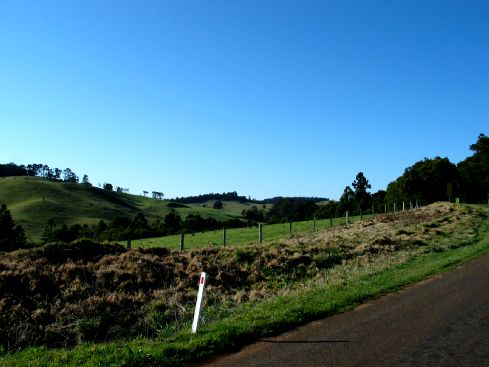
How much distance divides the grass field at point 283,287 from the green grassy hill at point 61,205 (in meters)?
94.9

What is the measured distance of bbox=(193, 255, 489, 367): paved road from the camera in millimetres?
7277

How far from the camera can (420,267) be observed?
60.2 feet

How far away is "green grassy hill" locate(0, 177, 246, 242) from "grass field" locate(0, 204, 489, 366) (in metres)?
94.9

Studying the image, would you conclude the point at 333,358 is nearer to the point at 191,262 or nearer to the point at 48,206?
the point at 191,262

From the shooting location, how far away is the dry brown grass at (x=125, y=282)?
12.1m

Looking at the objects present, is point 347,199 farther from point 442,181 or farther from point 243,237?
point 243,237

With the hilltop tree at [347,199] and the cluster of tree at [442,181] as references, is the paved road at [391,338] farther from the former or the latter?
the hilltop tree at [347,199]

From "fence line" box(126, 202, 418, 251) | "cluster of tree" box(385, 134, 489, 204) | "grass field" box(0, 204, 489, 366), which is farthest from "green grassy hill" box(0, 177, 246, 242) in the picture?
"grass field" box(0, 204, 489, 366)

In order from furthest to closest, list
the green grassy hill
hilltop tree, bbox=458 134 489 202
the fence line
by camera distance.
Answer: the green grassy hill < hilltop tree, bbox=458 134 489 202 < the fence line

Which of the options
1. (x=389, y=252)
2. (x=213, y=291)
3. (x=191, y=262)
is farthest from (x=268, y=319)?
(x=389, y=252)

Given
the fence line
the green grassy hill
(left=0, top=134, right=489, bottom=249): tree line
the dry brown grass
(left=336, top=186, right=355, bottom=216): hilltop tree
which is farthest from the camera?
the green grassy hill

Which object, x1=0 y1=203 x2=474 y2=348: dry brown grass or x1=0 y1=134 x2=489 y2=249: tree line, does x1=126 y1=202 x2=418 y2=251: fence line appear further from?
x1=0 y1=134 x2=489 y2=249: tree line

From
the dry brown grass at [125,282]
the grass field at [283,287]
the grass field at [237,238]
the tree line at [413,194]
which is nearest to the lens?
the grass field at [283,287]

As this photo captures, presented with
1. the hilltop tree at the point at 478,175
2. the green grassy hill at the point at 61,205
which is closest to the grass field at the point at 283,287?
the hilltop tree at the point at 478,175
